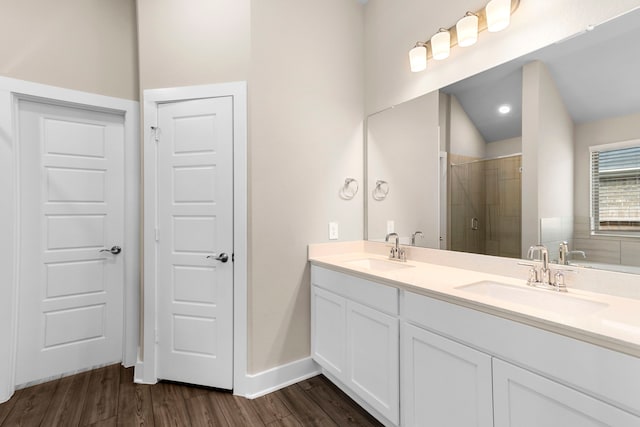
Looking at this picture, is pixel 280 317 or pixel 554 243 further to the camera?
pixel 280 317

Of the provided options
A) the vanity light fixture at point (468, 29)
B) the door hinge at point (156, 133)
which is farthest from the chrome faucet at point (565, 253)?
the door hinge at point (156, 133)

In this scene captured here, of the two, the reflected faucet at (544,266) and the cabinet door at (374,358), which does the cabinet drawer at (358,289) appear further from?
the reflected faucet at (544,266)

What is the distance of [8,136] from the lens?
198 cm

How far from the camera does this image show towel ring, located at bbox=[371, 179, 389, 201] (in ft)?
7.89

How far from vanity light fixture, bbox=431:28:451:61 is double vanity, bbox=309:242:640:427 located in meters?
1.27

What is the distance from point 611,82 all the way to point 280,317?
2.21 metres

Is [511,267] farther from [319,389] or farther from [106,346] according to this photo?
[106,346]

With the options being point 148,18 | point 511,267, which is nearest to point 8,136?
point 148,18

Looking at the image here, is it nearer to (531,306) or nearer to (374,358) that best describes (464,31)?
(531,306)

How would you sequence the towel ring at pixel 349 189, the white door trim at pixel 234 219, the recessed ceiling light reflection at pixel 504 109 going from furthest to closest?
1. the towel ring at pixel 349 189
2. the white door trim at pixel 234 219
3. the recessed ceiling light reflection at pixel 504 109

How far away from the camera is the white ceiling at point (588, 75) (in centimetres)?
123

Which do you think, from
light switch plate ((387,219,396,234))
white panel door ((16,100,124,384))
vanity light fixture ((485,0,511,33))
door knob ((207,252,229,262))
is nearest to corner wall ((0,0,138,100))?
white panel door ((16,100,124,384))

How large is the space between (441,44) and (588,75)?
803mm

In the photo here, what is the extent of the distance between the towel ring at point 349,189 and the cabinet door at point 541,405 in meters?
1.58
